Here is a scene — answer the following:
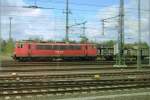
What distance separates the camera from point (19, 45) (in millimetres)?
48531

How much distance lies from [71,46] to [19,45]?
7.24 metres

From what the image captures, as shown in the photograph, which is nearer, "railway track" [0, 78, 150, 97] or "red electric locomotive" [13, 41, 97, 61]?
"railway track" [0, 78, 150, 97]

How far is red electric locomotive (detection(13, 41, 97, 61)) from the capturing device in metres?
48.0

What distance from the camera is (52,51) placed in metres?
49.5

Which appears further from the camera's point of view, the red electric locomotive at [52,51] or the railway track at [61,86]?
the red electric locomotive at [52,51]

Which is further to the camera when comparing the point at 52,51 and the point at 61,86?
the point at 52,51

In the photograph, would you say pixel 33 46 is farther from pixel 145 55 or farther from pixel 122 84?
pixel 122 84

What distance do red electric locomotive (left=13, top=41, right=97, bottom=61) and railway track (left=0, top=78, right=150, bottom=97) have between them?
27.2 metres

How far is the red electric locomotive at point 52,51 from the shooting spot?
4800cm

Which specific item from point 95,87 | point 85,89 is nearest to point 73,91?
point 85,89

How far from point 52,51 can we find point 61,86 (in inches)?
1205

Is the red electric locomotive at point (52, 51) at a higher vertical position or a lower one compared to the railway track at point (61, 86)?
higher

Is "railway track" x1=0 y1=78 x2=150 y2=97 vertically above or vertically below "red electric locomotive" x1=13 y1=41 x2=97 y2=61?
below

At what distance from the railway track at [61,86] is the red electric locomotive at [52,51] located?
27236 millimetres
